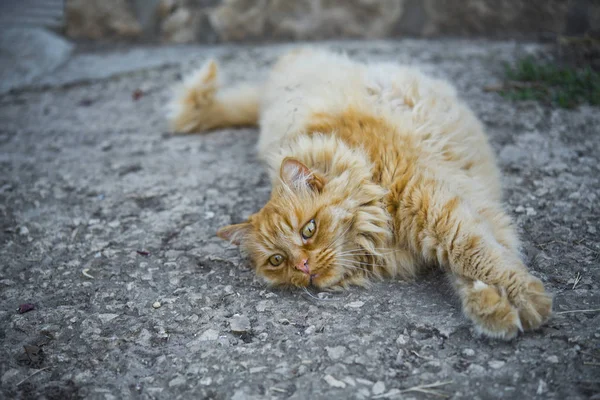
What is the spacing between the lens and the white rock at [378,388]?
202 cm

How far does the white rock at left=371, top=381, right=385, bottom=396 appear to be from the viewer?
6.64 ft

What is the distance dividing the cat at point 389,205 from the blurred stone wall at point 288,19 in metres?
2.68

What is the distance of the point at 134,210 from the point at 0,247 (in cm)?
81

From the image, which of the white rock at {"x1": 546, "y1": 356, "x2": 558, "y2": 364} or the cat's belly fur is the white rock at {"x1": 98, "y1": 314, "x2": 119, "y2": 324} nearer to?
the cat's belly fur

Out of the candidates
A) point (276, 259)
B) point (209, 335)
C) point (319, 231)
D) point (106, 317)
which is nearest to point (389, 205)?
point (319, 231)

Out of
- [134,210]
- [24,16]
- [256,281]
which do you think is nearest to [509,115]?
[256,281]

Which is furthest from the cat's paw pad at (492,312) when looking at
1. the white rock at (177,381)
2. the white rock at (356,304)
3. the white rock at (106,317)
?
the white rock at (106,317)

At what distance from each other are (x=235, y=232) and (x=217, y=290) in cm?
32

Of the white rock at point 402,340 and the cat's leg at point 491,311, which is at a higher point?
the cat's leg at point 491,311

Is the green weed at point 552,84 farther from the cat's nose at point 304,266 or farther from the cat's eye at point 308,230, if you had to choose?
the cat's nose at point 304,266

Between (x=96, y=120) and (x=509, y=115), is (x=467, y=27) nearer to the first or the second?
(x=509, y=115)

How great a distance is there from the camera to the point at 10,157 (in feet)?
13.8

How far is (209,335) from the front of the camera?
7.92 feet

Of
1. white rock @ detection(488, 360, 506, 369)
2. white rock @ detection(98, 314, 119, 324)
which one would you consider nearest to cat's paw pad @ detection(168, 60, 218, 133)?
white rock @ detection(98, 314, 119, 324)
